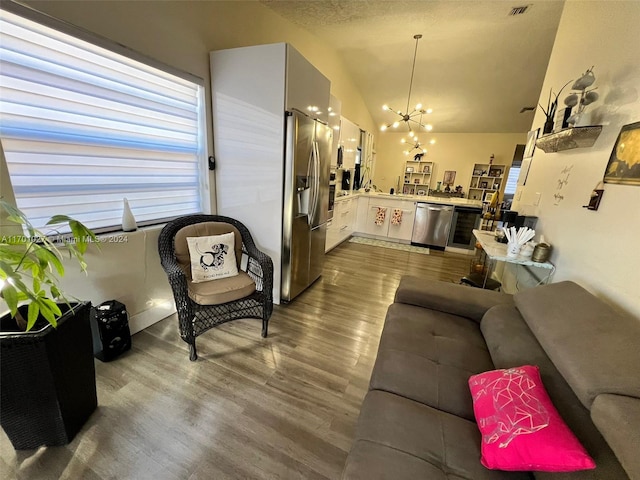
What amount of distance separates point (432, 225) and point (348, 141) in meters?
2.25

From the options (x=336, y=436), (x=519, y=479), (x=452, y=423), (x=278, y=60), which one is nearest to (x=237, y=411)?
(x=336, y=436)

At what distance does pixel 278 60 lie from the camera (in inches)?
82.7

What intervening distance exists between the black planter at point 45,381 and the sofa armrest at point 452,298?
1868 millimetres

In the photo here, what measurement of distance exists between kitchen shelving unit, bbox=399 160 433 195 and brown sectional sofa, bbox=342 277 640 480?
6.55m

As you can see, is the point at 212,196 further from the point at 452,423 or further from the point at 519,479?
the point at 519,479

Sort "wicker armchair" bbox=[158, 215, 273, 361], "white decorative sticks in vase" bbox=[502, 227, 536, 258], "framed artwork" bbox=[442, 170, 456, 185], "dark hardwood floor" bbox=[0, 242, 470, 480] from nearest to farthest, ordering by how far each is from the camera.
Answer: "dark hardwood floor" bbox=[0, 242, 470, 480] → "wicker armchair" bbox=[158, 215, 273, 361] → "white decorative sticks in vase" bbox=[502, 227, 536, 258] → "framed artwork" bbox=[442, 170, 456, 185]

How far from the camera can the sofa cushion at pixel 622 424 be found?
2.09ft

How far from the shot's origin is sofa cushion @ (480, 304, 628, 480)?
0.72 meters

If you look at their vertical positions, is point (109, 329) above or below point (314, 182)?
below

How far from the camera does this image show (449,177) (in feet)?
23.9

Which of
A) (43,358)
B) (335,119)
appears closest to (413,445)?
(43,358)

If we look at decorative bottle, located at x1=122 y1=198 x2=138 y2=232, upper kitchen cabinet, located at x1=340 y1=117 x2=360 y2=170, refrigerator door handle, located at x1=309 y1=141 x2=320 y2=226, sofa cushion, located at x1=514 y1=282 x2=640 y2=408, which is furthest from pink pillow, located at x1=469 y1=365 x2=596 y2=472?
upper kitchen cabinet, located at x1=340 y1=117 x2=360 y2=170

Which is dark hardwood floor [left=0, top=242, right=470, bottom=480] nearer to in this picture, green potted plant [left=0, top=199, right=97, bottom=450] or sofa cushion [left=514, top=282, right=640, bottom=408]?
green potted plant [left=0, top=199, right=97, bottom=450]

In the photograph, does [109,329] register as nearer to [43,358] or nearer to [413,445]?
[43,358]
